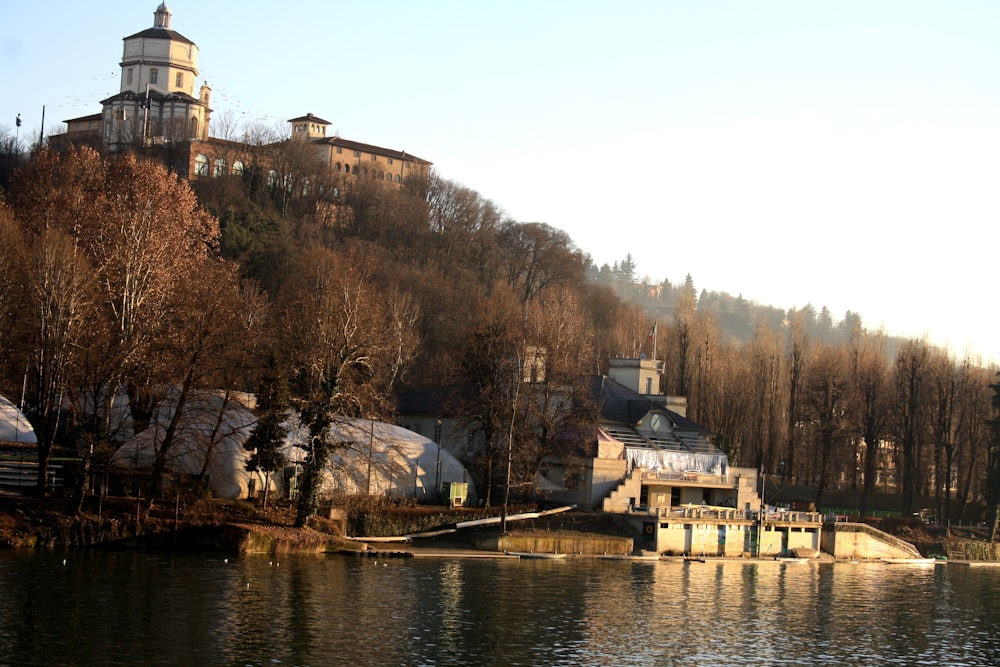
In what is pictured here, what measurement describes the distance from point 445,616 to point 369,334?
24911mm

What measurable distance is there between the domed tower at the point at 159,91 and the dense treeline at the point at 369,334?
29.0 feet

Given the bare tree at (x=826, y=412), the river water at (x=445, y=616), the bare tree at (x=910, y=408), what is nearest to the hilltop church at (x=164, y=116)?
the bare tree at (x=826, y=412)

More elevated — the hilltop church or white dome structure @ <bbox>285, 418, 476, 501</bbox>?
the hilltop church

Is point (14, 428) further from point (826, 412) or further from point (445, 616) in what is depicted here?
point (826, 412)

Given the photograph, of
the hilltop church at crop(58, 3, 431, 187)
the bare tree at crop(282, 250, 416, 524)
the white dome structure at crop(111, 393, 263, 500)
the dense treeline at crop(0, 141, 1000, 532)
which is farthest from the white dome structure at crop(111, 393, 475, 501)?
the hilltop church at crop(58, 3, 431, 187)

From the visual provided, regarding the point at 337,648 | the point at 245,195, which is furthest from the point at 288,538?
the point at 245,195

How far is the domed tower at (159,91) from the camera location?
12256 centimetres

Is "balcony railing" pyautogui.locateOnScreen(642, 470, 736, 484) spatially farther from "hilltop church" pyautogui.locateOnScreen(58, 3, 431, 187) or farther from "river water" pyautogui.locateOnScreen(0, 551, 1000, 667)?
"hilltop church" pyautogui.locateOnScreen(58, 3, 431, 187)

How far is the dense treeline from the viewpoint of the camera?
51.6 m

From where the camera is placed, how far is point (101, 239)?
66062 millimetres

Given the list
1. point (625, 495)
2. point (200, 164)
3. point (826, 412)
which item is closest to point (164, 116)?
point (200, 164)

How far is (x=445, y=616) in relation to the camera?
37.5 metres

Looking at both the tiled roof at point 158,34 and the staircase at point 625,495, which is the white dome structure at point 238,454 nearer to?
the staircase at point 625,495

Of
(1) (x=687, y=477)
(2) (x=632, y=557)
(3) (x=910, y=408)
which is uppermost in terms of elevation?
(3) (x=910, y=408)
